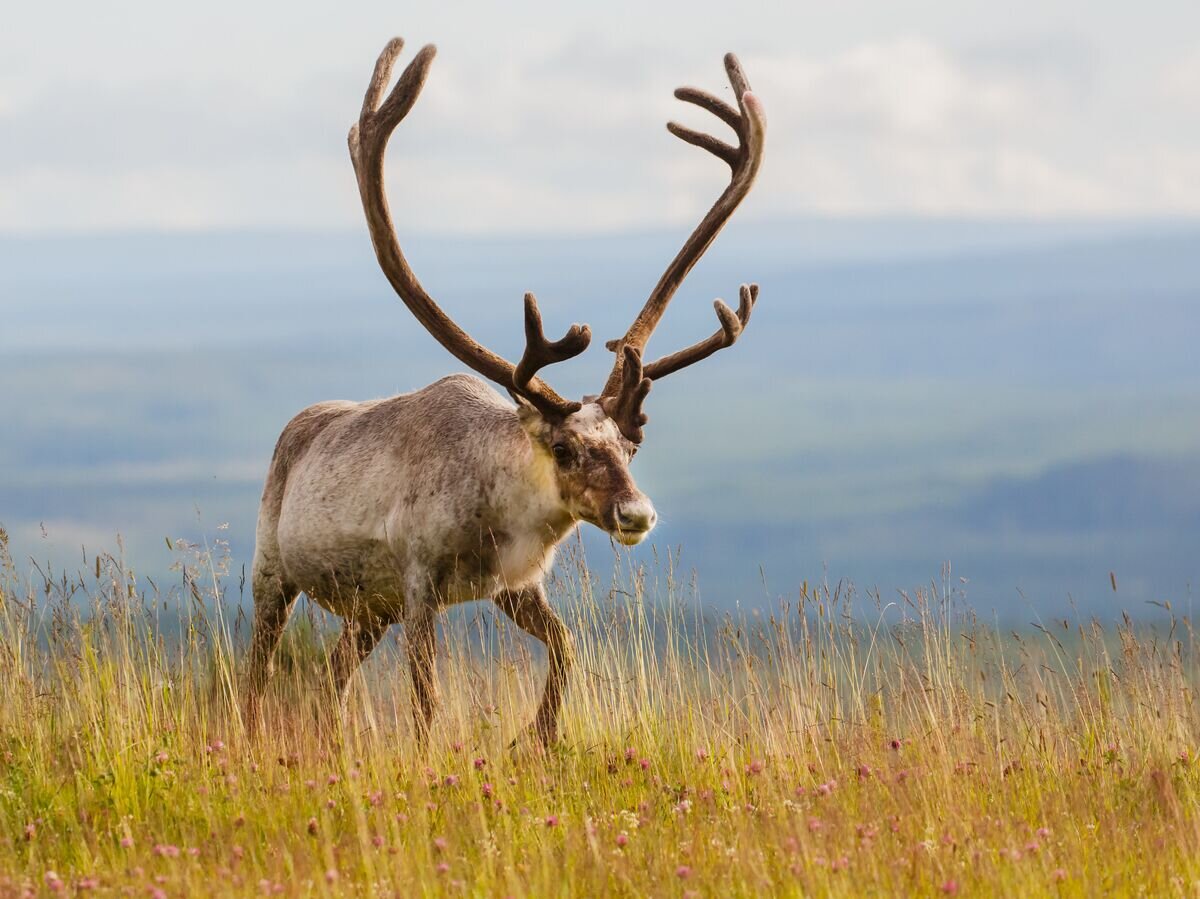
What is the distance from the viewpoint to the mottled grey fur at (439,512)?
27.1ft

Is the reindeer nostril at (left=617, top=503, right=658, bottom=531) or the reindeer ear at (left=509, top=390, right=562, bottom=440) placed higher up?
the reindeer ear at (left=509, top=390, right=562, bottom=440)

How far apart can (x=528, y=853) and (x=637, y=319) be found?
443 centimetres

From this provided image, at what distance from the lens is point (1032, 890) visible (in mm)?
5184

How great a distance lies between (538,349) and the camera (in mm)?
8344

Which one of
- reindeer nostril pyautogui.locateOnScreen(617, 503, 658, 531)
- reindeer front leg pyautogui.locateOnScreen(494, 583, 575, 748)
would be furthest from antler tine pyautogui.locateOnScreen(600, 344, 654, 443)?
reindeer front leg pyautogui.locateOnScreen(494, 583, 575, 748)

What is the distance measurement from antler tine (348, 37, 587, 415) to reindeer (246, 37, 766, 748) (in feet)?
0.03

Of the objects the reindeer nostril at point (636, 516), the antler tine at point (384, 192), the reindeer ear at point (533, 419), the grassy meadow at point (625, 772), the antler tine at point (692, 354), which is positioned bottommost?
the grassy meadow at point (625, 772)

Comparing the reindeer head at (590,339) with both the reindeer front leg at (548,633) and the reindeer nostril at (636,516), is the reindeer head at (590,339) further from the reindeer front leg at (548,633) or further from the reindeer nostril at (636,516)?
the reindeer front leg at (548,633)

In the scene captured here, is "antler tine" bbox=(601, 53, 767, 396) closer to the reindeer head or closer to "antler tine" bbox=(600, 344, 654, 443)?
the reindeer head

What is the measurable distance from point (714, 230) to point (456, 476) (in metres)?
2.60

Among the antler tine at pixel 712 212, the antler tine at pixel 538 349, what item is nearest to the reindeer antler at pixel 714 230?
the antler tine at pixel 712 212

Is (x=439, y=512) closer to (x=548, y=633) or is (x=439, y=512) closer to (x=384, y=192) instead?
(x=548, y=633)

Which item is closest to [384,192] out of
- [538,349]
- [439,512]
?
[538,349]

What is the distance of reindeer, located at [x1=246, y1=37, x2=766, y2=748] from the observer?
8305 millimetres
